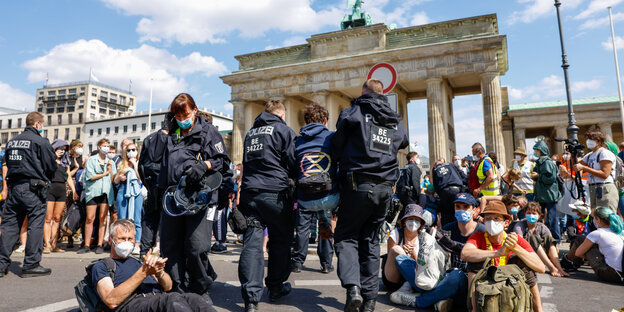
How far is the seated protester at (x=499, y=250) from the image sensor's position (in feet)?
11.4

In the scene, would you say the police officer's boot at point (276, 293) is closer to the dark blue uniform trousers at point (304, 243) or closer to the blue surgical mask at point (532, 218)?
the dark blue uniform trousers at point (304, 243)

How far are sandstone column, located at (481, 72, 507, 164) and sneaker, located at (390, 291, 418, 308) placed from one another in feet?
82.1

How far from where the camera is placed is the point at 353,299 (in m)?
3.65

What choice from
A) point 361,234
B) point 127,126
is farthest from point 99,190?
point 127,126

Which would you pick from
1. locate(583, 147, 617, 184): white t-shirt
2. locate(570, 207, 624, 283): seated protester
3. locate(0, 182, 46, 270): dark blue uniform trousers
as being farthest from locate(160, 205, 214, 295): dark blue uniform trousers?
locate(583, 147, 617, 184): white t-shirt

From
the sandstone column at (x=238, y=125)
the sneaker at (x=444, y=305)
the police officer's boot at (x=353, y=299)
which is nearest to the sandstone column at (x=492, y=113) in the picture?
the sandstone column at (x=238, y=125)

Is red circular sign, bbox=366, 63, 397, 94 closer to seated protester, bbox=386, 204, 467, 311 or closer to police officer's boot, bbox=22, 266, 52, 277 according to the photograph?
seated protester, bbox=386, 204, 467, 311

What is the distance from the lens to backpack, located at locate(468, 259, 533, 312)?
3248mm

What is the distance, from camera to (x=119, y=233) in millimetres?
3014

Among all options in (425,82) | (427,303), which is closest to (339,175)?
(427,303)

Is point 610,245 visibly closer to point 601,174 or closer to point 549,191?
point 601,174

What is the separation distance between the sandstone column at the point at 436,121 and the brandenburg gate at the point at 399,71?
0.23 ft

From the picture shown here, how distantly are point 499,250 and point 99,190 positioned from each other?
704 centimetres

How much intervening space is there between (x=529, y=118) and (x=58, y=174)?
30.3 metres
